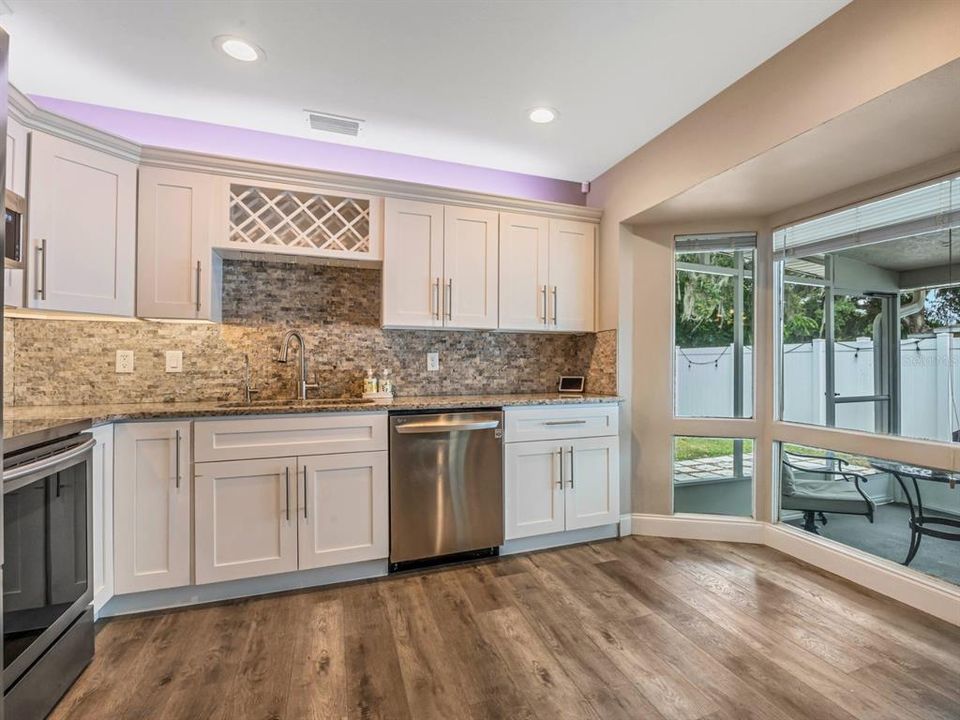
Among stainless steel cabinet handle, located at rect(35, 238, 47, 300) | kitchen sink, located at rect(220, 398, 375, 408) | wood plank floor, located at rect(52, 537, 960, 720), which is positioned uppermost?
stainless steel cabinet handle, located at rect(35, 238, 47, 300)

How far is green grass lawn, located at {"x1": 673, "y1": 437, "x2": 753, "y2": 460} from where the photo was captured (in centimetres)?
326

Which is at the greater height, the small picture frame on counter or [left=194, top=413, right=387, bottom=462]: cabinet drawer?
the small picture frame on counter

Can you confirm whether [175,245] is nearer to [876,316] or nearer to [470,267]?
[470,267]

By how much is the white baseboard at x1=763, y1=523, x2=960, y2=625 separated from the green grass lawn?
0.55 m

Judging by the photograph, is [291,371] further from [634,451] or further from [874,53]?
[874,53]

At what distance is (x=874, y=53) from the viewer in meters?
1.73

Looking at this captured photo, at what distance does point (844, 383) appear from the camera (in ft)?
8.93

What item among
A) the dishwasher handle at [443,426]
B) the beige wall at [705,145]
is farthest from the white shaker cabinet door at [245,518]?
the beige wall at [705,145]

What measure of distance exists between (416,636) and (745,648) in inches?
56.3

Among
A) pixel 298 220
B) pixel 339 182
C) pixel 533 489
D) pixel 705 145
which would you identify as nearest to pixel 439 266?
pixel 339 182

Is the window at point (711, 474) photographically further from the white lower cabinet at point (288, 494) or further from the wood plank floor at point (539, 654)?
the white lower cabinet at point (288, 494)

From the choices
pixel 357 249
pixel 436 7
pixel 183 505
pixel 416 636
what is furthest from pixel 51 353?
pixel 436 7

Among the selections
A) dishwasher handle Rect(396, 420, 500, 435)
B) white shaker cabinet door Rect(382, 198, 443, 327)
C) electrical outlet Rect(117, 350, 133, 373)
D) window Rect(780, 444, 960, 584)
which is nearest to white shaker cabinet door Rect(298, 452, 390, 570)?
dishwasher handle Rect(396, 420, 500, 435)

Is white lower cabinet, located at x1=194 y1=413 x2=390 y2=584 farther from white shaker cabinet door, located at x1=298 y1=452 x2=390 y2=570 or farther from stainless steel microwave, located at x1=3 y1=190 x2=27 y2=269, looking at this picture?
stainless steel microwave, located at x1=3 y1=190 x2=27 y2=269
